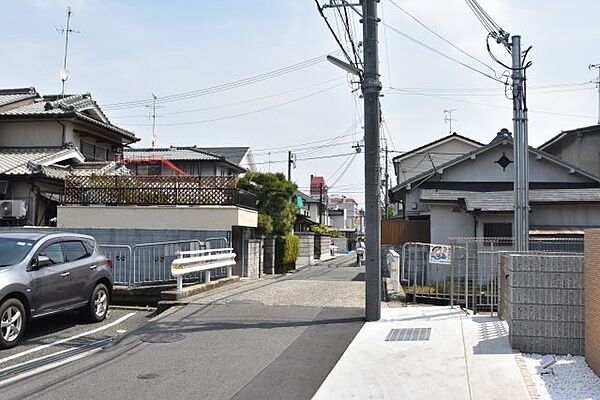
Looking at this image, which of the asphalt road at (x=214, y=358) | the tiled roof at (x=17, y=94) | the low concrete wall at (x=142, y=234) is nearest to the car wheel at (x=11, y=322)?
the asphalt road at (x=214, y=358)

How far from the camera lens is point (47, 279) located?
8734 millimetres

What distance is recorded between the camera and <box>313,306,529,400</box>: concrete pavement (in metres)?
5.94

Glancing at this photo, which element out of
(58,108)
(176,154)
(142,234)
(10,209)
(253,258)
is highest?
(58,108)

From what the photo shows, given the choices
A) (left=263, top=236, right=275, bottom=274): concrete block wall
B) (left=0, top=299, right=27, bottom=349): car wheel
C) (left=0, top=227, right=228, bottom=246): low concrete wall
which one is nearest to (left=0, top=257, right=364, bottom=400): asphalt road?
(left=0, top=299, right=27, bottom=349): car wheel

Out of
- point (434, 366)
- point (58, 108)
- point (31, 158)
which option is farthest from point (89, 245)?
point (58, 108)

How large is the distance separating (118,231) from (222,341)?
9571 millimetres

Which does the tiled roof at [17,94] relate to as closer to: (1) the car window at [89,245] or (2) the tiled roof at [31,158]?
(2) the tiled roof at [31,158]

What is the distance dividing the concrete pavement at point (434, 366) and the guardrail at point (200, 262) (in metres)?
4.75

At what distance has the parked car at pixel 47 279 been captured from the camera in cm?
795

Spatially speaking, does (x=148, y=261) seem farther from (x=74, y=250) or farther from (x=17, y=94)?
(x=17, y=94)

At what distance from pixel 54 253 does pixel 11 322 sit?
5.36 feet

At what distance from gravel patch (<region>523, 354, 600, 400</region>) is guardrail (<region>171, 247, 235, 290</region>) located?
7.46m

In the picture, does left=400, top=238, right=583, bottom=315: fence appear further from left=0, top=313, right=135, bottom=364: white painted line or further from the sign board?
left=0, top=313, right=135, bottom=364: white painted line

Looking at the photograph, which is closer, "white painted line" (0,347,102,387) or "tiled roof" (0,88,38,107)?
"white painted line" (0,347,102,387)
